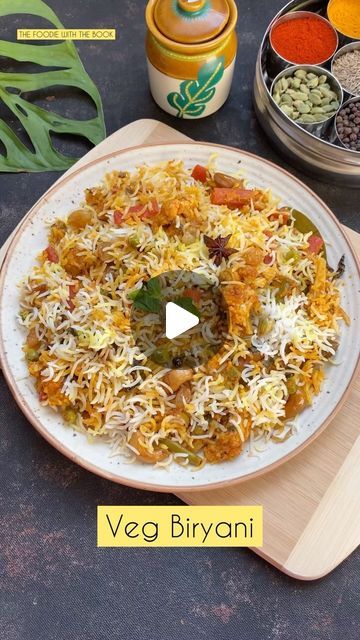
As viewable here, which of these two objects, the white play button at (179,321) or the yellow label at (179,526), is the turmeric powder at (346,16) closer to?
the white play button at (179,321)

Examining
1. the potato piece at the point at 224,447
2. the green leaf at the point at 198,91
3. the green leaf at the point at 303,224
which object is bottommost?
the potato piece at the point at 224,447

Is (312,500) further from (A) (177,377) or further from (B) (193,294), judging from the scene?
(B) (193,294)

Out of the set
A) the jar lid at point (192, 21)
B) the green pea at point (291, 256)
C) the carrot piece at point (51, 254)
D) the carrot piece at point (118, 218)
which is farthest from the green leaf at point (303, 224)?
the carrot piece at point (51, 254)

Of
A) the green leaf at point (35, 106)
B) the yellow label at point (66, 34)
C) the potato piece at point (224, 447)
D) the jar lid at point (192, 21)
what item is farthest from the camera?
the yellow label at point (66, 34)

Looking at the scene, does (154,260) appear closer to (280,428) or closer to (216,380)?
(216,380)

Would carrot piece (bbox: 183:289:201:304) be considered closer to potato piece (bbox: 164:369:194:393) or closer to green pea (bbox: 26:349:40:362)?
potato piece (bbox: 164:369:194:393)

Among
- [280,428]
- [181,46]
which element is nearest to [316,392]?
[280,428]
